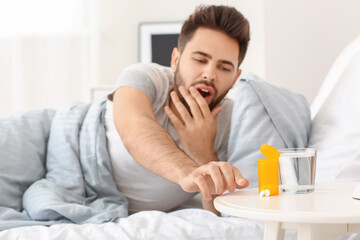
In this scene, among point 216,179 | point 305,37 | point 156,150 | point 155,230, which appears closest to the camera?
point 216,179

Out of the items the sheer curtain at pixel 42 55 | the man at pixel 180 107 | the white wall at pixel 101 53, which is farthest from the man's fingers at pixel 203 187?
the sheer curtain at pixel 42 55

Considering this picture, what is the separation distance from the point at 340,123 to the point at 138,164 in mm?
567

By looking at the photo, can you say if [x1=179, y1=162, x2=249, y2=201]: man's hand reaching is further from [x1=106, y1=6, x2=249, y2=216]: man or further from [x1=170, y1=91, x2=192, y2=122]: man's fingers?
[x1=170, y1=91, x2=192, y2=122]: man's fingers

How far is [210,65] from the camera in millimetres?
1482

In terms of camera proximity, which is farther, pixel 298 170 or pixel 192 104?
pixel 192 104

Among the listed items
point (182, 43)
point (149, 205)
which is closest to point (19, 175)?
point (149, 205)

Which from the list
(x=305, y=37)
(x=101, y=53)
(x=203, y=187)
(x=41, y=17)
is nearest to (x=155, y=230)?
(x=203, y=187)

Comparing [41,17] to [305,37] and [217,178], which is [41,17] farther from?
[217,178]

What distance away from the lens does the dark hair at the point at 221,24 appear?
5.04 ft

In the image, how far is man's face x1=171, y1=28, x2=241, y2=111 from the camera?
1490mm

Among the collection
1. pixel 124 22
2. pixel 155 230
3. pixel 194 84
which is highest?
pixel 124 22

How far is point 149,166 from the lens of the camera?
3.96 ft

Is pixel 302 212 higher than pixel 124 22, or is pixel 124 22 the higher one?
pixel 124 22

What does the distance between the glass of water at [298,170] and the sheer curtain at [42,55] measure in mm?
2915
